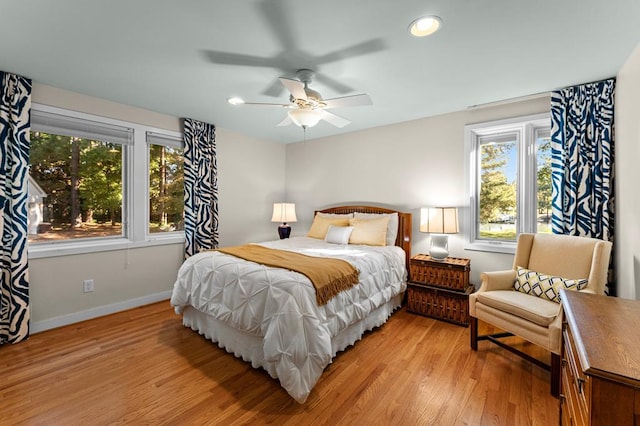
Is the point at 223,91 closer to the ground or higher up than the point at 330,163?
higher up

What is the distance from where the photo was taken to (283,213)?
4793mm

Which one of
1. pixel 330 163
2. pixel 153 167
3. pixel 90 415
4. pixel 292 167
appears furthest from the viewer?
pixel 292 167

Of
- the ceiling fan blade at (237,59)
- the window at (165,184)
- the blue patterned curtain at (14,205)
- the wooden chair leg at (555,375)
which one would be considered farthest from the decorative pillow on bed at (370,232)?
the blue patterned curtain at (14,205)

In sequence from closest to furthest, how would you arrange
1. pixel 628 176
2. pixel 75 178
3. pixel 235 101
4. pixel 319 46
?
pixel 319 46 < pixel 628 176 < pixel 235 101 < pixel 75 178

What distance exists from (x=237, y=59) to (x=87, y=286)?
2.93m

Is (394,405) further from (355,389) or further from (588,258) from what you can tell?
(588,258)

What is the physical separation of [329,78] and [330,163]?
2.20 metres

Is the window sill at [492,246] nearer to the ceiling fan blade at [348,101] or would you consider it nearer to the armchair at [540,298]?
the armchair at [540,298]

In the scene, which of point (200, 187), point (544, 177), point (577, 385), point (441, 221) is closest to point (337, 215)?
point (441, 221)

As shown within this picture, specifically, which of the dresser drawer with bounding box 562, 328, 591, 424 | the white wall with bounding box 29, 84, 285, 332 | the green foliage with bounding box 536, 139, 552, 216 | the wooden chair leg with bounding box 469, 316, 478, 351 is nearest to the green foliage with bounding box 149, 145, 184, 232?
the white wall with bounding box 29, 84, 285, 332

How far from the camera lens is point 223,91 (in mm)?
2900

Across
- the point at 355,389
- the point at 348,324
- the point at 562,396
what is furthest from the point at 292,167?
the point at 562,396

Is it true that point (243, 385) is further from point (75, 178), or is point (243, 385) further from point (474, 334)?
point (75, 178)

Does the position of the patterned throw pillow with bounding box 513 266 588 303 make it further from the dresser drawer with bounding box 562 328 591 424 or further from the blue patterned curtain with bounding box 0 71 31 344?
the blue patterned curtain with bounding box 0 71 31 344
